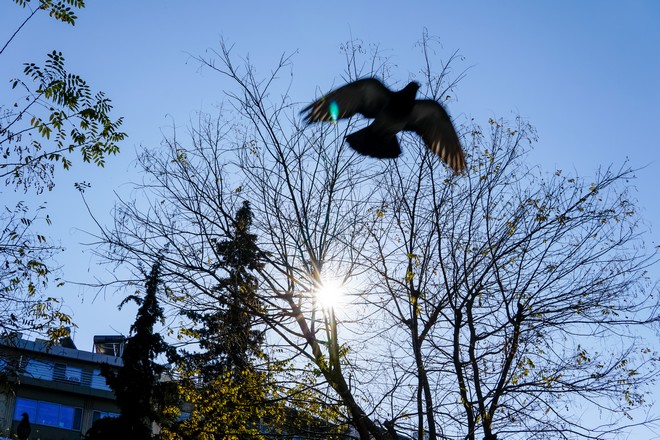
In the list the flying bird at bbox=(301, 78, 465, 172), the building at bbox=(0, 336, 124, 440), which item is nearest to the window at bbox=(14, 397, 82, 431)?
the building at bbox=(0, 336, 124, 440)

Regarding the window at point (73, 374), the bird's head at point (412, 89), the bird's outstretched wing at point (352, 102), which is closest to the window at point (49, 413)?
the window at point (73, 374)

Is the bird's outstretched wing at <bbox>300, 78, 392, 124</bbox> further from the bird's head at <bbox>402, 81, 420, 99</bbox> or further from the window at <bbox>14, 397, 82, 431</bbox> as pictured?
the window at <bbox>14, 397, 82, 431</bbox>

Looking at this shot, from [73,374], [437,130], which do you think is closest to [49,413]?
[73,374]

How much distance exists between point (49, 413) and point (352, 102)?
28.1 m

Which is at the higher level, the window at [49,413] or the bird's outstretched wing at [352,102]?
the window at [49,413]

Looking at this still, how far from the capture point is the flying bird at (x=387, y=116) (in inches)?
322

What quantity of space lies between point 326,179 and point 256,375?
2.35 m

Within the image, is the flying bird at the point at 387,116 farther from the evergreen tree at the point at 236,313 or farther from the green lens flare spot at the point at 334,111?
the evergreen tree at the point at 236,313

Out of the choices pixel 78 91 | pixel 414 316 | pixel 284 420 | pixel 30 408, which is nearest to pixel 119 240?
pixel 78 91

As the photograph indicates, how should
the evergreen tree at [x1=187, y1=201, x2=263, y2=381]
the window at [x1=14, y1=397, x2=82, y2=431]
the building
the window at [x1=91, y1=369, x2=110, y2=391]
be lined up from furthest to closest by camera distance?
the window at [x1=91, y1=369, x2=110, y2=391] < the window at [x1=14, y1=397, x2=82, y2=431] < the building < the evergreen tree at [x1=187, y1=201, x2=263, y2=381]

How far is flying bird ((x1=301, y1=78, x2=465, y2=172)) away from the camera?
8.17 m

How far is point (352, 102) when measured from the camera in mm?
8523

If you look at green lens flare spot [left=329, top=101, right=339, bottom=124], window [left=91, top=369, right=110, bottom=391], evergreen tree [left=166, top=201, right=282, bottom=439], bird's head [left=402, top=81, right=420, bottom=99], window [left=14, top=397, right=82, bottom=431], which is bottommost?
evergreen tree [left=166, top=201, right=282, bottom=439]

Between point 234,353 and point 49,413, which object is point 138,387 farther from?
point 234,353
